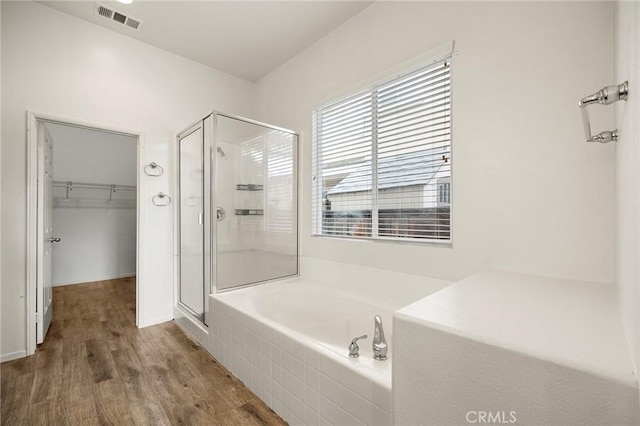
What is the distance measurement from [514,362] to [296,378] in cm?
108

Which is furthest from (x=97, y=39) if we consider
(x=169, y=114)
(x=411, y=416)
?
(x=411, y=416)

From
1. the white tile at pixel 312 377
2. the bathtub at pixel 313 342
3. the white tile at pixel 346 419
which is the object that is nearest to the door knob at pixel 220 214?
the bathtub at pixel 313 342

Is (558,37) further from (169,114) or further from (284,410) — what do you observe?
(169,114)

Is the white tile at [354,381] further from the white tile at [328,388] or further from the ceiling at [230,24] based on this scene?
the ceiling at [230,24]

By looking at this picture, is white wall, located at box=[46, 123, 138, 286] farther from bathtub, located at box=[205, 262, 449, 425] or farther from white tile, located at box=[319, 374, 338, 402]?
white tile, located at box=[319, 374, 338, 402]

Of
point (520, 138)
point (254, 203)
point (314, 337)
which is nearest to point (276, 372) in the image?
point (314, 337)

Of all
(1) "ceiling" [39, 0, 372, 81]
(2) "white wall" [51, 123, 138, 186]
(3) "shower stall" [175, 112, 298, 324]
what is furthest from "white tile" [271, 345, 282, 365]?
(2) "white wall" [51, 123, 138, 186]

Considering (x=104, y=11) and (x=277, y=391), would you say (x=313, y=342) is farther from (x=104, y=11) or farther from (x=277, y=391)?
(x=104, y=11)

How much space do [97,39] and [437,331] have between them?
3487 mm

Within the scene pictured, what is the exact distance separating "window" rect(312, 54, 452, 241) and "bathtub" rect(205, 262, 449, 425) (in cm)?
41

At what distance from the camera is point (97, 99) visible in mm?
2572

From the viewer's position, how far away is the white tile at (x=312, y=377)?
1343 millimetres

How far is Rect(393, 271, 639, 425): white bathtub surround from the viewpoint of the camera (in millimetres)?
597

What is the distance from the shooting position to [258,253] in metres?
2.71
